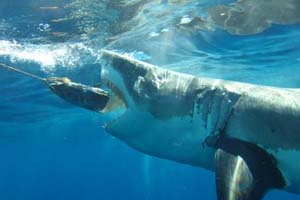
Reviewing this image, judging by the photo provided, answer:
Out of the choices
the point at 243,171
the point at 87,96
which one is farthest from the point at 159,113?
the point at 243,171

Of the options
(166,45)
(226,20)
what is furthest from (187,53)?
(226,20)

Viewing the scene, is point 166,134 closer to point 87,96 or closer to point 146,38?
point 87,96

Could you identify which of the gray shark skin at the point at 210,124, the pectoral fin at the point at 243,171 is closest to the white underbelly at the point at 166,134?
the gray shark skin at the point at 210,124

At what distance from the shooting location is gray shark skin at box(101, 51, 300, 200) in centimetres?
424

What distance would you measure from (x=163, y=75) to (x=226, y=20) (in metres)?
9.49

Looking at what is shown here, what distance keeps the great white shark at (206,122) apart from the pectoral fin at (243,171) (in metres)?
0.01

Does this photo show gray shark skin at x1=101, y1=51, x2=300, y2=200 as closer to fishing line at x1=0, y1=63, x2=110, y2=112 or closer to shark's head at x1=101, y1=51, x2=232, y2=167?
shark's head at x1=101, y1=51, x2=232, y2=167

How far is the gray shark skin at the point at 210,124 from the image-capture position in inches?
167

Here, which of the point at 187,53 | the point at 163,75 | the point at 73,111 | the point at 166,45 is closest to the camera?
the point at 163,75

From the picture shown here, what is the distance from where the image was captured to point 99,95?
455 centimetres

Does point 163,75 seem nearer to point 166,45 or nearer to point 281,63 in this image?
point 166,45

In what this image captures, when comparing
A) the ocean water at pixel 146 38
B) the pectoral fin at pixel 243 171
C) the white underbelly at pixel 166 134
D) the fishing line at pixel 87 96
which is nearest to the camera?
the pectoral fin at pixel 243 171

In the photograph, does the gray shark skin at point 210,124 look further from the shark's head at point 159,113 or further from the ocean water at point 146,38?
the ocean water at point 146,38

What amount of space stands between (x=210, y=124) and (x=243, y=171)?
2.35ft
